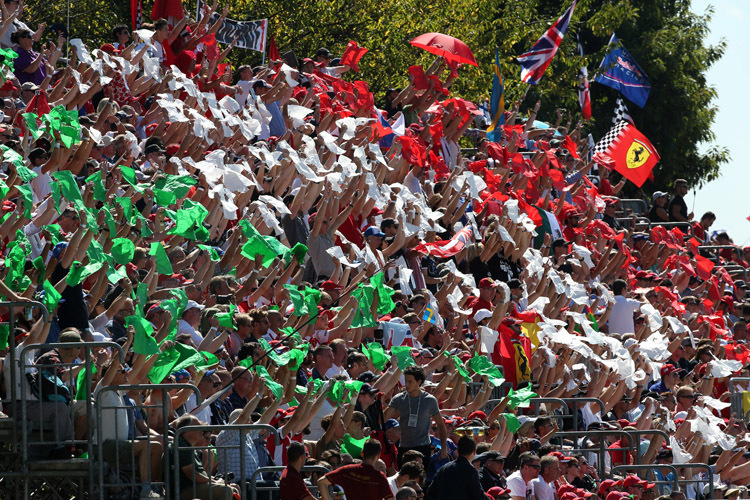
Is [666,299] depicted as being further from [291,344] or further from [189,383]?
[189,383]

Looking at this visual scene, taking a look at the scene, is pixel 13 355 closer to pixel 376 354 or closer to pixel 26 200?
pixel 26 200

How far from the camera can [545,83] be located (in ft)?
107

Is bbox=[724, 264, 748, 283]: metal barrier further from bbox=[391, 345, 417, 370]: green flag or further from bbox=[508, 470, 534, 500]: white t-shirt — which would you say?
bbox=[508, 470, 534, 500]: white t-shirt

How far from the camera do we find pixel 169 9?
58.3 feet

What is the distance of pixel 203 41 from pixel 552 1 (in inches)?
789

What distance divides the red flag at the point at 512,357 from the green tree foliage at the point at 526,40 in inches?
501

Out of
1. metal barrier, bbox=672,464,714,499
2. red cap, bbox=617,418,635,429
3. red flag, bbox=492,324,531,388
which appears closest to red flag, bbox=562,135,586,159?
red flag, bbox=492,324,531,388

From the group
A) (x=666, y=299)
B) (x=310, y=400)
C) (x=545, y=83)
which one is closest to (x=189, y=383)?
(x=310, y=400)

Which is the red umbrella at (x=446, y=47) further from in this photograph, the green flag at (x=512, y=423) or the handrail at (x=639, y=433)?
the green flag at (x=512, y=423)

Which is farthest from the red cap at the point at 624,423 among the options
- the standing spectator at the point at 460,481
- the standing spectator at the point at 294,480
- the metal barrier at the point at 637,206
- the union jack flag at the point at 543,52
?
the metal barrier at the point at 637,206

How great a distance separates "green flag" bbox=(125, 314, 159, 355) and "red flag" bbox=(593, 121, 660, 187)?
43.9 ft

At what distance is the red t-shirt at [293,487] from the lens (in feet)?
32.8

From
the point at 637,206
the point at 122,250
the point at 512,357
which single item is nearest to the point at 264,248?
the point at 122,250

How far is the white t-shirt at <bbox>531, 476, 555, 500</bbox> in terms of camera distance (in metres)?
12.0
